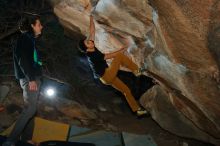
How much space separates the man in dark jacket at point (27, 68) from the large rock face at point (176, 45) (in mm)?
1820

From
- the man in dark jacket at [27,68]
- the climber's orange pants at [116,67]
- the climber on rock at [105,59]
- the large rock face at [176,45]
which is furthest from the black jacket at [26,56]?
the large rock face at [176,45]

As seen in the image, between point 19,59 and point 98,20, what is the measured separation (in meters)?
2.37

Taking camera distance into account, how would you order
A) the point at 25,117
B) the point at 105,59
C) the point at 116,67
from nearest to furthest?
the point at 25,117 < the point at 116,67 < the point at 105,59

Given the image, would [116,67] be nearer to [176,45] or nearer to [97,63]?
[97,63]

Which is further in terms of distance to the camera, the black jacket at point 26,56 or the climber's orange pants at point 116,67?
the climber's orange pants at point 116,67

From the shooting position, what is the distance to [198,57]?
5488mm

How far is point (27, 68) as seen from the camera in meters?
6.07

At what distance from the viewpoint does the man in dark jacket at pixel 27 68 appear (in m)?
6.11

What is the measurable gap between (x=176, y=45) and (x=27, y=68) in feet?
9.38

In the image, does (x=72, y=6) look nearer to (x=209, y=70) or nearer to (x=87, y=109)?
(x=87, y=109)

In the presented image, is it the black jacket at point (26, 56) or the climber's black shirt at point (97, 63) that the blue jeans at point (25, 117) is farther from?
the climber's black shirt at point (97, 63)

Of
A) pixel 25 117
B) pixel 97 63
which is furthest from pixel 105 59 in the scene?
pixel 25 117

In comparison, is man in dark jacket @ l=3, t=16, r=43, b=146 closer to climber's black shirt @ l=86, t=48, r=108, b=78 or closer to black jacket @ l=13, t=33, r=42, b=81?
black jacket @ l=13, t=33, r=42, b=81

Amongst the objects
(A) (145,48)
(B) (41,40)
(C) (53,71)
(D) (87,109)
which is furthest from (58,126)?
(B) (41,40)
